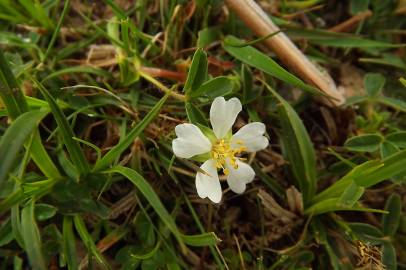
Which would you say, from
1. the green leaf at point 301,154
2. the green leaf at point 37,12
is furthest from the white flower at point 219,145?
the green leaf at point 37,12

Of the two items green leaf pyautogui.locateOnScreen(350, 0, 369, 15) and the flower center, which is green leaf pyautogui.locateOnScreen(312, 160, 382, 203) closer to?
the flower center

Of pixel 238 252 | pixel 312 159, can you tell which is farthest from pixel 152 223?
pixel 312 159

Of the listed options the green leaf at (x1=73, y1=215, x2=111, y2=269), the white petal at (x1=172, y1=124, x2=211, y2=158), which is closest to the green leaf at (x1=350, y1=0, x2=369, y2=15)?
the white petal at (x1=172, y1=124, x2=211, y2=158)

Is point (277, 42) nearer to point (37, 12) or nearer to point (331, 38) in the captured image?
point (331, 38)

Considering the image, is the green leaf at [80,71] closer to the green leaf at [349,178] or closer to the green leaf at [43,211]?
the green leaf at [43,211]

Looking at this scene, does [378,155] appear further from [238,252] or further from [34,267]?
[34,267]

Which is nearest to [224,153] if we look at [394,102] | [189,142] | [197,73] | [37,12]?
[189,142]
